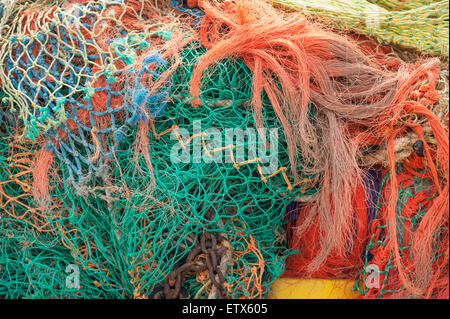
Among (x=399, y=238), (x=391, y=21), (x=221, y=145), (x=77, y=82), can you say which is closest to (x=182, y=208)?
(x=221, y=145)

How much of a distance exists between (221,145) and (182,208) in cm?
23

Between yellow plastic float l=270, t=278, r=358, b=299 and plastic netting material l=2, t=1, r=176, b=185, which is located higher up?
plastic netting material l=2, t=1, r=176, b=185

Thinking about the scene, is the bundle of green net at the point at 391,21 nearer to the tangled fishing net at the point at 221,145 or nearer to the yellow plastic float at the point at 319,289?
the tangled fishing net at the point at 221,145

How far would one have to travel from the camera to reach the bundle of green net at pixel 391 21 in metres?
1.31

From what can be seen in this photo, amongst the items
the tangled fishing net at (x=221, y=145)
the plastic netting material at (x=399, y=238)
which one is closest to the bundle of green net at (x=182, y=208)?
the tangled fishing net at (x=221, y=145)

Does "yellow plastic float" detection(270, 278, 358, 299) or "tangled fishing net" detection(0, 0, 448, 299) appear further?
"yellow plastic float" detection(270, 278, 358, 299)

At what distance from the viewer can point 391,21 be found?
132 cm

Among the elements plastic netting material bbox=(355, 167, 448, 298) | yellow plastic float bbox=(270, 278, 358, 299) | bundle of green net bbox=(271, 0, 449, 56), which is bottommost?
yellow plastic float bbox=(270, 278, 358, 299)

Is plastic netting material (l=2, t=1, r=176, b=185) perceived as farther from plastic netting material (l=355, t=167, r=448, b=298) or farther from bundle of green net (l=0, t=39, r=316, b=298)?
plastic netting material (l=355, t=167, r=448, b=298)

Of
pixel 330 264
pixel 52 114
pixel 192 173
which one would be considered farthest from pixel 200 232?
pixel 52 114

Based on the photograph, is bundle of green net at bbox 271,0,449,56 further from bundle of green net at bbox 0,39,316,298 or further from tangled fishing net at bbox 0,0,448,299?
bundle of green net at bbox 0,39,316,298

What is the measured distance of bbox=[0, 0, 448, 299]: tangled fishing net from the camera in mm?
1231

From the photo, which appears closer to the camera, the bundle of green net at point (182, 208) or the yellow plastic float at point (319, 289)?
the bundle of green net at point (182, 208)

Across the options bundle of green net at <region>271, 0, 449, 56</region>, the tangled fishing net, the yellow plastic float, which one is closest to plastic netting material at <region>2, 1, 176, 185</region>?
the tangled fishing net
